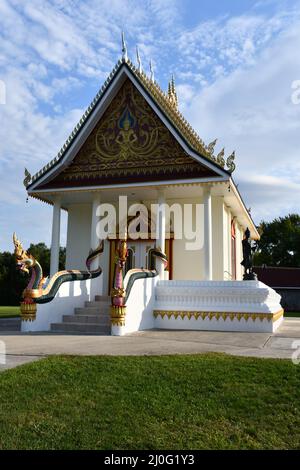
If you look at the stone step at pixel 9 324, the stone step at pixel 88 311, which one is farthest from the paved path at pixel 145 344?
the stone step at pixel 88 311

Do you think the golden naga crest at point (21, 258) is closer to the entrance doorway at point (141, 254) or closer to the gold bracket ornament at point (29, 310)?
the gold bracket ornament at point (29, 310)

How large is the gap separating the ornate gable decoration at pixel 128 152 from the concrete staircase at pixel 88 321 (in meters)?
3.54

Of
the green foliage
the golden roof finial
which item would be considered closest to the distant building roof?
the green foliage

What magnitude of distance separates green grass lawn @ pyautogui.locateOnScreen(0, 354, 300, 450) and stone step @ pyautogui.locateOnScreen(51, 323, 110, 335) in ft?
13.8

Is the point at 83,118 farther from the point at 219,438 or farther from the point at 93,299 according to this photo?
the point at 219,438

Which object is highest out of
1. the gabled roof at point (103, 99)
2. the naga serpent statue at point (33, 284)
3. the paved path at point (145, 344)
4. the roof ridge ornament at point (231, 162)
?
the gabled roof at point (103, 99)

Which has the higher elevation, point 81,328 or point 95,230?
point 95,230

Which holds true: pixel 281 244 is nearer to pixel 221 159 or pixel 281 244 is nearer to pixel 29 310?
pixel 221 159

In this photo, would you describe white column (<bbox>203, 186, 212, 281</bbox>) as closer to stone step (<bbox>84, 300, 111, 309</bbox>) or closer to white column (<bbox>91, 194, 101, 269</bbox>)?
stone step (<bbox>84, 300, 111, 309</bbox>)

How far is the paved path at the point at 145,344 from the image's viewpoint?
7008 millimetres

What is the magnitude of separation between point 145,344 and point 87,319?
3.45 metres

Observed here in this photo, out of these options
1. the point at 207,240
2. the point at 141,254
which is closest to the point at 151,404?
the point at 207,240

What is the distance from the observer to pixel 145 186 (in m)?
12.8

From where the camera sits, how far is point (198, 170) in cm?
1251
